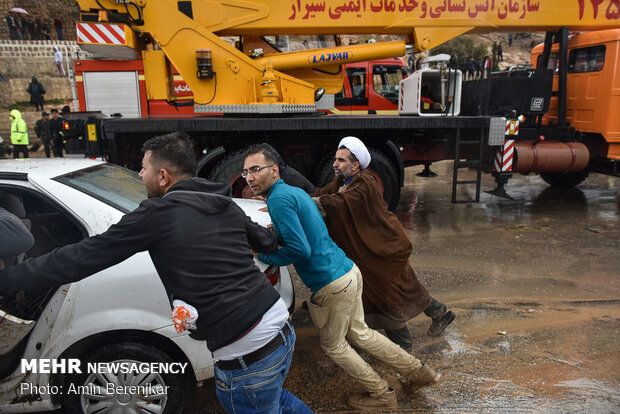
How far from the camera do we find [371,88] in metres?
8.48

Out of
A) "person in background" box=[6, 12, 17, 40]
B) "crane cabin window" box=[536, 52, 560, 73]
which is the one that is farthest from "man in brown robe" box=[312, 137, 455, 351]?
"person in background" box=[6, 12, 17, 40]

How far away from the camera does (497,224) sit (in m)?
6.61

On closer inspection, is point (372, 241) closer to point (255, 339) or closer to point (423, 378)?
point (423, 378)

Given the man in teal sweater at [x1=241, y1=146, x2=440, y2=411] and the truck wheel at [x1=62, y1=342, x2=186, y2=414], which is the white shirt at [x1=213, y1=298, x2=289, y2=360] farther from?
the truck wheel at [x1=62, y1=342, x2=186, y2=414]

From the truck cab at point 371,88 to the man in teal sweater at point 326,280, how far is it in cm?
631

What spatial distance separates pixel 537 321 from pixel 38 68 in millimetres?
26360

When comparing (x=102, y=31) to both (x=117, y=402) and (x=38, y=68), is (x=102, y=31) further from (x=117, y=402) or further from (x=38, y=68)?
(x=38, y=68)

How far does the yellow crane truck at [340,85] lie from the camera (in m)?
5.96

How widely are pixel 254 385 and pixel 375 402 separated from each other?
1190 mm

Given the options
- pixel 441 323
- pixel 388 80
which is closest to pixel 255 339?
pixel 441 323

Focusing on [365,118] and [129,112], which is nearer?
[365,118]

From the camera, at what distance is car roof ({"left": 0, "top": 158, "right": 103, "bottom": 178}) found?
254 cm

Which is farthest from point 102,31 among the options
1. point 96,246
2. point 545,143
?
point 545,143

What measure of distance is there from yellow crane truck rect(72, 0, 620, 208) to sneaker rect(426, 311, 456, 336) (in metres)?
3.20
